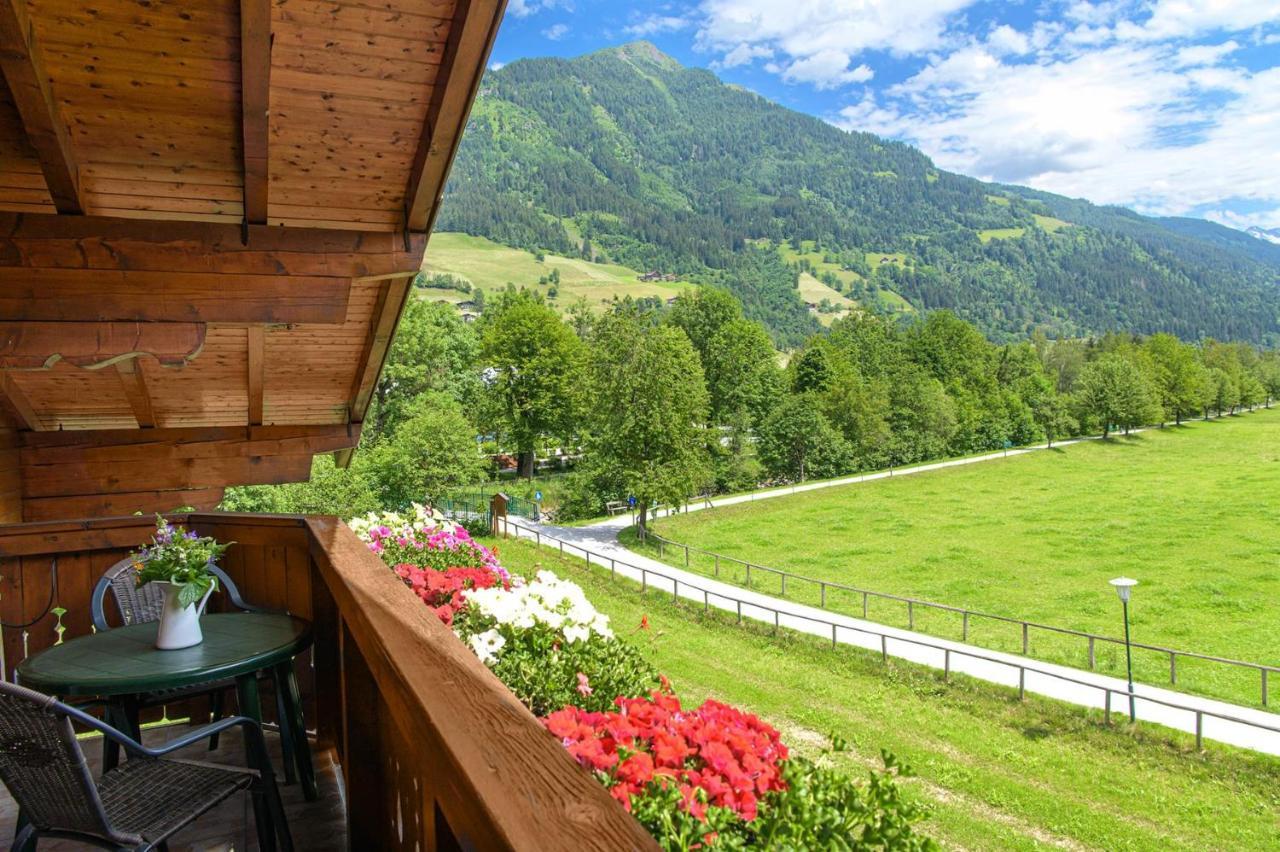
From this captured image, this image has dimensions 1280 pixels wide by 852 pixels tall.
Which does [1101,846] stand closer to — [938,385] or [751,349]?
[751,349]

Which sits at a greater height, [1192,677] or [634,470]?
[634,470]

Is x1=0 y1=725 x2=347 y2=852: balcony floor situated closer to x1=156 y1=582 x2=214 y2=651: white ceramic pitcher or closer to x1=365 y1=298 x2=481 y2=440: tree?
x1=156 y1=582 x2=214 y2=651: white ceramic pitcher

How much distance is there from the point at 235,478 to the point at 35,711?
6.94m

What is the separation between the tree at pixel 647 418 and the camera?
23.4 m

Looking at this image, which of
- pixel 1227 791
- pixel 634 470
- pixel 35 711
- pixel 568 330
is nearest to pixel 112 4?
pixel 35 711

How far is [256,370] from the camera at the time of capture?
6188mm

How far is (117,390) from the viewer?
21.7 feet

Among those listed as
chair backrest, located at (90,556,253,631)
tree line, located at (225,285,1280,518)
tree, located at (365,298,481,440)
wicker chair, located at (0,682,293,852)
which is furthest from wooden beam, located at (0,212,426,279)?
tree, located at (365,298,481,440)

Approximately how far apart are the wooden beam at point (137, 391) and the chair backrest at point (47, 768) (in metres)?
4.07

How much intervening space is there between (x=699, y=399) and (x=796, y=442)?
1220 cm

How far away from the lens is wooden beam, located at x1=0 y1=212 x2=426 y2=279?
12.8ft

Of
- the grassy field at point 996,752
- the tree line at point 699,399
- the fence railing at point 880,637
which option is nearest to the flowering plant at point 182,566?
the grassy field at point 996,752

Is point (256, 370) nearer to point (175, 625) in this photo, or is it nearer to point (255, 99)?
point (255, 99)

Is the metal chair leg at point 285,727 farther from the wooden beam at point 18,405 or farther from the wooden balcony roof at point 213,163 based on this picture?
the wooden beam at point 18,405
